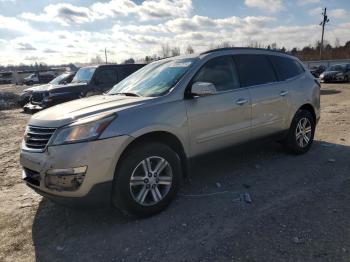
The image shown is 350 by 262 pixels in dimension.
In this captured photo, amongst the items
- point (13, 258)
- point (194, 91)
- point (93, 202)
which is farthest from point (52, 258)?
point (194, 91)

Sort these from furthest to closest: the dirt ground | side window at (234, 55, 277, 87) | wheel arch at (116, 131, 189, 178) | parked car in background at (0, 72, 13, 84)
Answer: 1. parked car in background at (0, 72, 13, 84)
2. side window at (234, 55, 277, 87)
3. wheel arch at (116, 131, 189, 178)
4. the dirt ground

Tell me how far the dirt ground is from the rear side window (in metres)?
1.29

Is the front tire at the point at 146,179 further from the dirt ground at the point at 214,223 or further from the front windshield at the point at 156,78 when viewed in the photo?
the front windshield at the point at 156,78

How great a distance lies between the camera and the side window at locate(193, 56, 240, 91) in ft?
15.2

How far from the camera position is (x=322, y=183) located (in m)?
4.80

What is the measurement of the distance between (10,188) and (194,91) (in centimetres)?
319

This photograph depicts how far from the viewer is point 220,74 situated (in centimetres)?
486

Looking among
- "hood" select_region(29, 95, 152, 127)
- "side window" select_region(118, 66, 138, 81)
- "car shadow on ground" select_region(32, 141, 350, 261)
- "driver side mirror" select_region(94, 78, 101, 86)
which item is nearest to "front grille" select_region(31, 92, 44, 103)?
"driver side mirror" select_region(94, 78, 101, 86)

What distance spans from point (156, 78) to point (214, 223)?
206cm

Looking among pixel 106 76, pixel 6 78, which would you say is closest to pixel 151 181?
pixel 106 76

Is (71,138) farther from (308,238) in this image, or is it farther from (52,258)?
(308,238)

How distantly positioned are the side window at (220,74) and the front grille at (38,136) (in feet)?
6.16

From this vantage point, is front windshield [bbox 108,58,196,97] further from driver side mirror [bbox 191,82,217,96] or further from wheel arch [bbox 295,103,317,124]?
wheel arch [bbox 295,103,317,124]

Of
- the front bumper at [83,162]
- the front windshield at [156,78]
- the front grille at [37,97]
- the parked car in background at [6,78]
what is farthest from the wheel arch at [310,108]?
the parked car in background at [6,78]
